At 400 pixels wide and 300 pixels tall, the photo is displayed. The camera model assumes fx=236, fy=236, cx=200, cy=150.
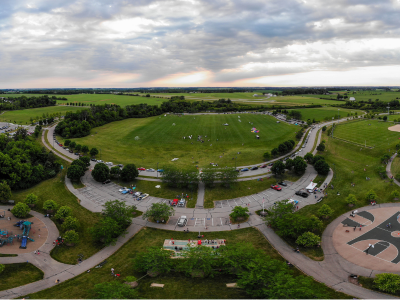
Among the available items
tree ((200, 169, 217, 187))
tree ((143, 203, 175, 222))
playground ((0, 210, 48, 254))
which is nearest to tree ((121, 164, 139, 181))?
tree ((143, 203, 175, 222))

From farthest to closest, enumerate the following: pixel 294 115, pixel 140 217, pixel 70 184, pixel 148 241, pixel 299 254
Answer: pixel 294 115, pixel 70 184, pixel 140 217, pixel 148 241, pixel 299 254

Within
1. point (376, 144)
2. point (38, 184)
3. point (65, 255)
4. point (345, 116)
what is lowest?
point (65, 255)

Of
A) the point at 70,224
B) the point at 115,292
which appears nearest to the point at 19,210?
the point at 70,224

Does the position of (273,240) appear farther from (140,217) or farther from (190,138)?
(190,138)

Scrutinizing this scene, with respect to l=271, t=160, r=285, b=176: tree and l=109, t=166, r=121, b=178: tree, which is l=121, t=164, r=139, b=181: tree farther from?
l=271, t=160, r=285, b=176: tree

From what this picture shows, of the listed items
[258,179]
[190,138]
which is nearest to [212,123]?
[190,138]

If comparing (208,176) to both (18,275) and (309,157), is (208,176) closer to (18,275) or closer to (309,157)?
(309,157)
